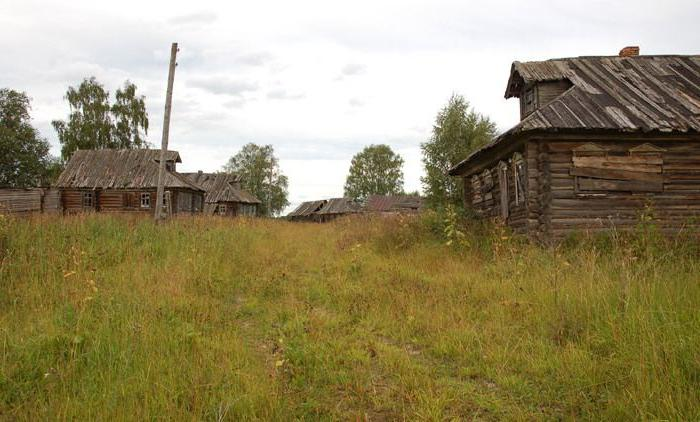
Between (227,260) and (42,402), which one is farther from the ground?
(227,260)

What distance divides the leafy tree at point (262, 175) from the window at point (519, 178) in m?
52.0

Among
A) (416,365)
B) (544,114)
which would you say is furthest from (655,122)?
(416,365)

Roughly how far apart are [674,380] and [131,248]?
26.2ft

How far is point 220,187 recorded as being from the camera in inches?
1651

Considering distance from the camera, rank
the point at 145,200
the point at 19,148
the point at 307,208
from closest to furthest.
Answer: the point at 145,200 < the point at 19,148 < the point at 307,208

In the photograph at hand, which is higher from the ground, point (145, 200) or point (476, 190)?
point (476, 190)

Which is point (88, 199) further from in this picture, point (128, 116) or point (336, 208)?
point (336, 208)

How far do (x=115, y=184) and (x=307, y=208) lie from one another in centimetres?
3300

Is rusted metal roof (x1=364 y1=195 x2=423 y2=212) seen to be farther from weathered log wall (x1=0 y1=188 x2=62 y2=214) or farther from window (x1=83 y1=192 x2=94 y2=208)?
weathered log wall (x1=0 y1=188 x2=62 y2=214)

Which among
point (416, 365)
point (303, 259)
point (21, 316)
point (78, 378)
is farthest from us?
point (303, 259)

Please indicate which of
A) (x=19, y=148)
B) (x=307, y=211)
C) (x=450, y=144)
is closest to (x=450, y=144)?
(x=450, y=144)

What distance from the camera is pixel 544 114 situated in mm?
10102

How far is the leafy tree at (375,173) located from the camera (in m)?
70.8

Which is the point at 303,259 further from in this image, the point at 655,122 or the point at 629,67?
the point at 629,67
